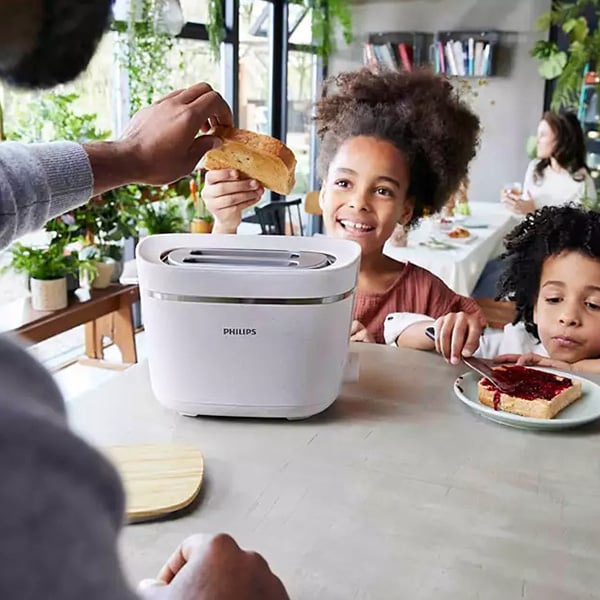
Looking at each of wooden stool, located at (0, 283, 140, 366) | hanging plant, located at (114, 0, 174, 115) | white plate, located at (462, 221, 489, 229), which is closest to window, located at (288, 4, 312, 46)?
hanging plant, located at (114, 0, 174, 115)

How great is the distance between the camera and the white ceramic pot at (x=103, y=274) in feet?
9.44

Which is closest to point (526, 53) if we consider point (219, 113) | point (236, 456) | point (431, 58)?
point (431, 58)

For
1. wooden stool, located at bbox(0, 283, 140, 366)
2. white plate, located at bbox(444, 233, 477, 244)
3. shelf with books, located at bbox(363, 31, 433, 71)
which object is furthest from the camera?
shelf with books, located at bbox(363, 31, 433, 71)

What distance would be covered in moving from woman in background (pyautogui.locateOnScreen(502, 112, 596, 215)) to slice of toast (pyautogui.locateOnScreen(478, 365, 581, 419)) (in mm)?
3185

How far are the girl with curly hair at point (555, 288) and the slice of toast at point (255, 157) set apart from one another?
1.68 ft

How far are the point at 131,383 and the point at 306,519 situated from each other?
1.42 ft

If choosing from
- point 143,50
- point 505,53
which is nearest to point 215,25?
point 143,50

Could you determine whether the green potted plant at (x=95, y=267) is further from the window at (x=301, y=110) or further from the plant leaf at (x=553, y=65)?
the plant leaf at (x=553, y=65)

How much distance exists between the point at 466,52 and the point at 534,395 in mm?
4383

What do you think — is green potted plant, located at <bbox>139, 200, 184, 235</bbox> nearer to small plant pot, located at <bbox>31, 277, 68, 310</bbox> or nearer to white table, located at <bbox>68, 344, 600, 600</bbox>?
small plant pot, located at <bbox>31, 277, 68, 310</bbox>

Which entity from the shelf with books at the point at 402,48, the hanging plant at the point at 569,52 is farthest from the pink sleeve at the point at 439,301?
the shelf with books at the point at 402,48

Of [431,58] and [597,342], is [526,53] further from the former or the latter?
[597,342]

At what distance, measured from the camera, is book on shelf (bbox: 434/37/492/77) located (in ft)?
16.2

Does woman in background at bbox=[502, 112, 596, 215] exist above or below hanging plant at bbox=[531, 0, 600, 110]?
below
